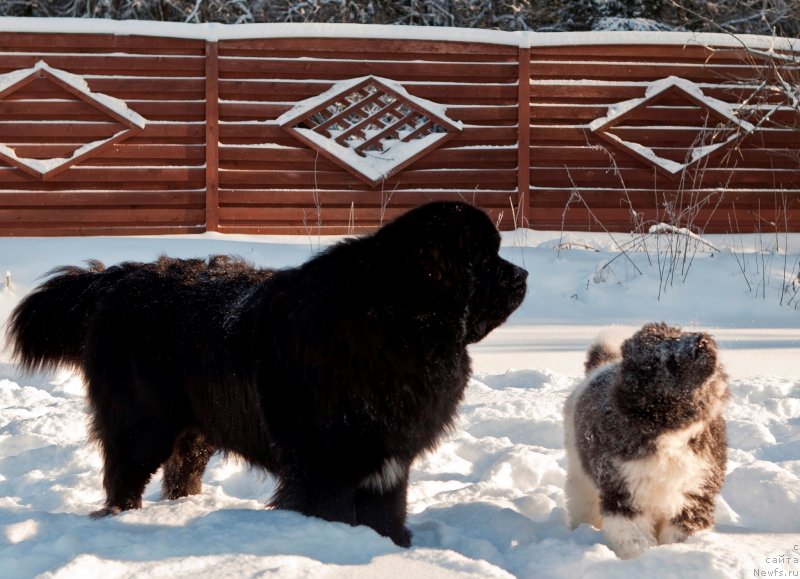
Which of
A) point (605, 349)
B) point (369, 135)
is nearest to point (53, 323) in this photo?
point (605, 349)

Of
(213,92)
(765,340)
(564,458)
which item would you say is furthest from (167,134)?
(564,458)

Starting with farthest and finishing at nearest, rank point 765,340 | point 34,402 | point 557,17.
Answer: point 557,17 < point 765,340 < point 34,402

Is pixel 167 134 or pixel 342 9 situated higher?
pixel 342 9

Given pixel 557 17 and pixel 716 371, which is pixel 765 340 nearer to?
pixel 716 371

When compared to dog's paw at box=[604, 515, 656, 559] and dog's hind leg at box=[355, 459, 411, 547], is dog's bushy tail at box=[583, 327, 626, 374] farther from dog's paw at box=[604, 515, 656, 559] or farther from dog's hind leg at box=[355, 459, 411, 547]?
dog's hind leg at box=[355, 459, 411, 547]

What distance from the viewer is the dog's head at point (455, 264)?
313cm

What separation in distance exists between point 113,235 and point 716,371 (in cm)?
931

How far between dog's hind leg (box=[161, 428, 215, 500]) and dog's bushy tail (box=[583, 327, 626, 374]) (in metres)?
1.76

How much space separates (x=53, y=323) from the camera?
153 inches

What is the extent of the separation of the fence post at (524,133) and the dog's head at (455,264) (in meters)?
8.39

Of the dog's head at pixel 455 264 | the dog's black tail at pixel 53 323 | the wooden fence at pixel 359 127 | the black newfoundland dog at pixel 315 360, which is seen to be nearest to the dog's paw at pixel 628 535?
the black newfoundland dog at pixel 315 360

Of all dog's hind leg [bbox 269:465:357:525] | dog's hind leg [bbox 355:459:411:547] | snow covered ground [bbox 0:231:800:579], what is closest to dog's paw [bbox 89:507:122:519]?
snow covered ground [bbox 0:231:800:579]

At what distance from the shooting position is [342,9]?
18672 mm

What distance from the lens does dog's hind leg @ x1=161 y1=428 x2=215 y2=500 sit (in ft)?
12.9
